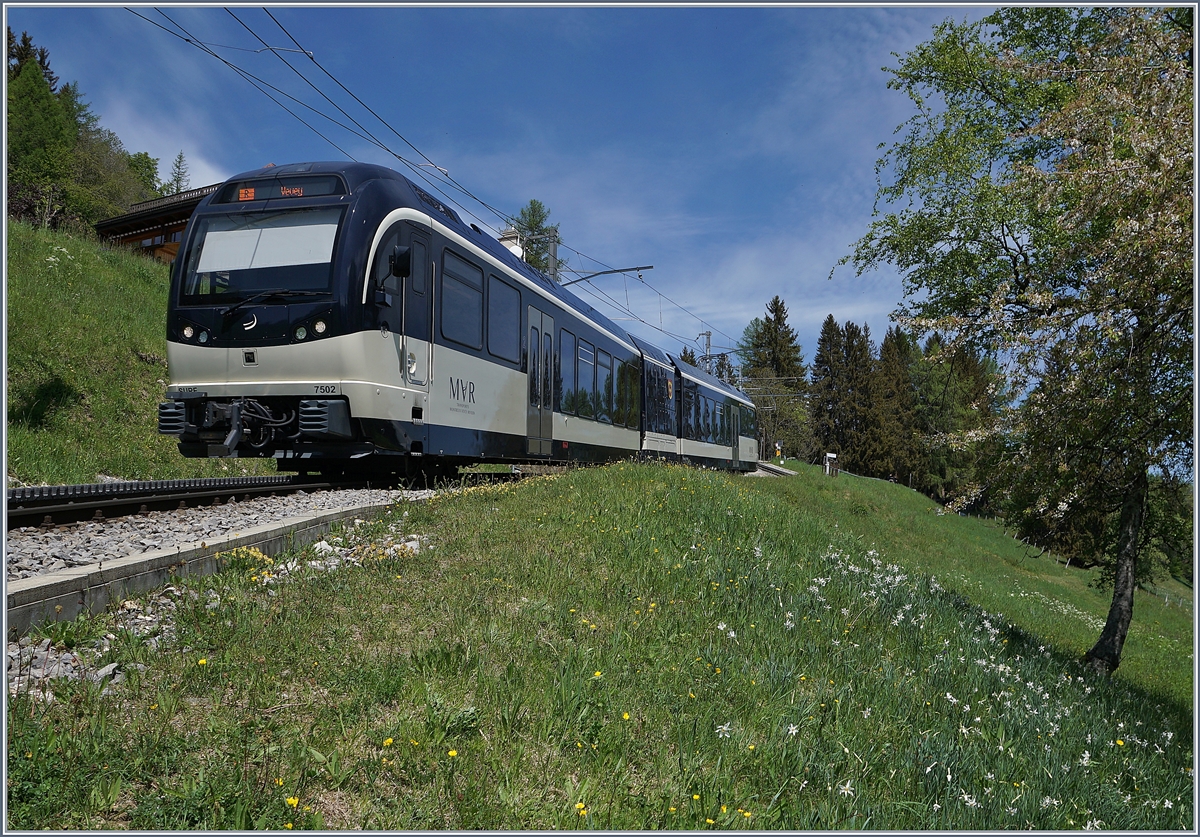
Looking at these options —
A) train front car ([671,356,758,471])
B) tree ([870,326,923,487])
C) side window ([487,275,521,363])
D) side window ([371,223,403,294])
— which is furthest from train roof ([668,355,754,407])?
tree ([870,326,923,487])

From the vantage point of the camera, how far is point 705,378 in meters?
28.9

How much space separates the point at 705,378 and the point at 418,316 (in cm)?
2037

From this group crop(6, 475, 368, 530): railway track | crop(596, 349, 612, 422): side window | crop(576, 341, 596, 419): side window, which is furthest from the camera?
crop(596, 349, 612, 422): side window

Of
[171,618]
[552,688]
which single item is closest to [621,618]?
[552,688]

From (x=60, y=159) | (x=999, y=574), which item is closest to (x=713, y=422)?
(x=999, y=574)

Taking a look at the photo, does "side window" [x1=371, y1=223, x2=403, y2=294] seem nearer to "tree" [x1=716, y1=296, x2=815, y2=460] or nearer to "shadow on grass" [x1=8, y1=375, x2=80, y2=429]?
"shadow on grass" [x1=8, y1=375, x2=80, y2=429]

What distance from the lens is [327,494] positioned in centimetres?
920

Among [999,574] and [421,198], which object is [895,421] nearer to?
[999,574]

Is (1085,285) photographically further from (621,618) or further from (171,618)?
(171,618)

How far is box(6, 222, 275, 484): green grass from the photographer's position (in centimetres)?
1230

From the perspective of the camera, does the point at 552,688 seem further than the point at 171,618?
No

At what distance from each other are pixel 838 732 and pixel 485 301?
8.95 m

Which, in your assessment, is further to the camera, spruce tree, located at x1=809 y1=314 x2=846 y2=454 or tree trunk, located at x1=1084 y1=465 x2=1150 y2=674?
spruce tree, located at x1=809 y1=314 x2=846 y2=454

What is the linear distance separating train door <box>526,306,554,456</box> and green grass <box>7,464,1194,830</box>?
6781 mm
